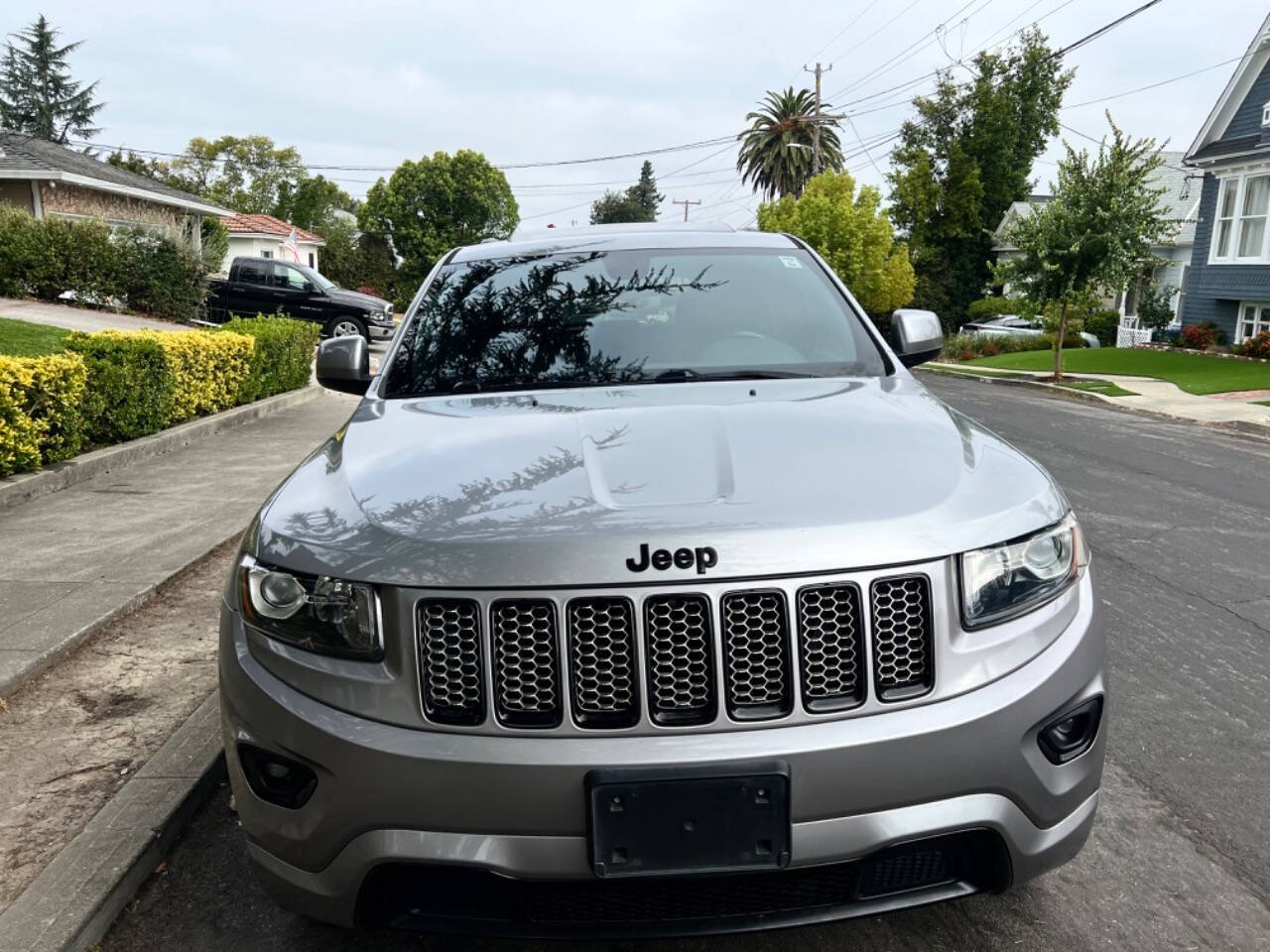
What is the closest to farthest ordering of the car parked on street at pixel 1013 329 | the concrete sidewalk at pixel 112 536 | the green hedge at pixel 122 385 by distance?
the concrete sidewalk at pixel 112 536 → the green hedge at pixel 122 385 → the car parked on street at pixel 1013 329

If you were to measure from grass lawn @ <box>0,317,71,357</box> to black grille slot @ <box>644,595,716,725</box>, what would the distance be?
412 inches

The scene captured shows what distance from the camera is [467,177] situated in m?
61.2

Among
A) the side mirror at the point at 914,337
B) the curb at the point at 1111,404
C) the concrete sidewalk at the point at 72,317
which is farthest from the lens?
the concrete sidewalk at the point at 72,317

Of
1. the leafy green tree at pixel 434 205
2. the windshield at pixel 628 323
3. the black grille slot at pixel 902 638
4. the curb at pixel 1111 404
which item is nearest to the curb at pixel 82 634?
the windshield at pixel 628 323

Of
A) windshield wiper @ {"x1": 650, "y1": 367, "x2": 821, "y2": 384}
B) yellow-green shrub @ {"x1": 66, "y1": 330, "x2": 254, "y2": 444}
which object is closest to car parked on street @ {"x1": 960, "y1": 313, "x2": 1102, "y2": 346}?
yellow-green shrub @ {"x1": 66, "y1": 330, "x2": 254, "y2": 444}

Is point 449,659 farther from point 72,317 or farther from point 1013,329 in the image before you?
point 1013,329

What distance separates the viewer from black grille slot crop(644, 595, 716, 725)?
2.01 metres

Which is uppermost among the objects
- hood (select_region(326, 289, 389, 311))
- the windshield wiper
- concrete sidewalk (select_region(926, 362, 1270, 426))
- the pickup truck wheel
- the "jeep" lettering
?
the windshield wiper

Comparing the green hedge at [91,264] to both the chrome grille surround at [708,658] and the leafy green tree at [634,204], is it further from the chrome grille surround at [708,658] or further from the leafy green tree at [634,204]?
the leafy green tree at [634,204]

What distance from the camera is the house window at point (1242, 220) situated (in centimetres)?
2630

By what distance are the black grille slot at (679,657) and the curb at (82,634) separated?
10.3ft

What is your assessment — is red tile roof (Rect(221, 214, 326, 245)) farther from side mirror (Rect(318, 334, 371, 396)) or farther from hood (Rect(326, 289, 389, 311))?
side mirror (Rect(318, 334, 371, 396))

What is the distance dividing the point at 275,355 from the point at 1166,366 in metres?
20.0

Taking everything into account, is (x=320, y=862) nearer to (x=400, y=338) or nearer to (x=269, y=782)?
→ (x=269, y=782)
